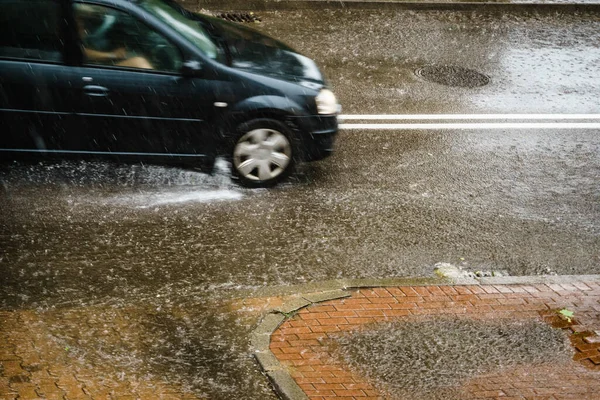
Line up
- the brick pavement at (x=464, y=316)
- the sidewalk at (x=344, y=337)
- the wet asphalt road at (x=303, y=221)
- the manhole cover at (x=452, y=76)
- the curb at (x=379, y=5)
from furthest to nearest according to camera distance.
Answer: the curb at (x=379, y=5)
the manhole cover at (x=452, y=76)
the wet asphalt road at (x=303, y=221)
the brick pavement at (x=464, y=316)
the sidewalk at (x=344, y=337)

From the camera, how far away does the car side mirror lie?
7.93 meters

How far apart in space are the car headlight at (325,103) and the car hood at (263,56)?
0.51 feet

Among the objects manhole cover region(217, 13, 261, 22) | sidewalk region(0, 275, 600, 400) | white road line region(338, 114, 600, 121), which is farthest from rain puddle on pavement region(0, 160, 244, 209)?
manhole cover region(217, 13, 261, 22)

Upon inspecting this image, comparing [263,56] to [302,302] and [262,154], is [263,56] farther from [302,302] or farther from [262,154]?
[302,302]

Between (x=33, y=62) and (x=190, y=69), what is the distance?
1481 mm

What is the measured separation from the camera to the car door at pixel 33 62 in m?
7.74

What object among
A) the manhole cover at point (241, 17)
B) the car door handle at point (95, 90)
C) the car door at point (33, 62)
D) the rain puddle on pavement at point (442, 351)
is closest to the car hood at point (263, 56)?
the car door handle at point (95, 90)

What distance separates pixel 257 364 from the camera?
5820mm

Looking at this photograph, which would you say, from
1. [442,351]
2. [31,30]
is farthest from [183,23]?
[442,351]

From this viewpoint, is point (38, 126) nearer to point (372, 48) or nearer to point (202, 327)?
point (202, 327)

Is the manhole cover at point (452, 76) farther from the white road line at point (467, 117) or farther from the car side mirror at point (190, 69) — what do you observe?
the car side mirror at point (190, 69)

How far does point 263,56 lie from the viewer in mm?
8711

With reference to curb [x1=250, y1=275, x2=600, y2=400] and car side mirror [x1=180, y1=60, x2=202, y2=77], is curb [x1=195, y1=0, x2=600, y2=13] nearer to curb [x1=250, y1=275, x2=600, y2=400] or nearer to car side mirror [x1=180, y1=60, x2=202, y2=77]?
car side mirror [x1=180, y1=60, x2=202, y2=77]

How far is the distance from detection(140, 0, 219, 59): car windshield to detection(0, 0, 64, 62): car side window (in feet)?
2.96
